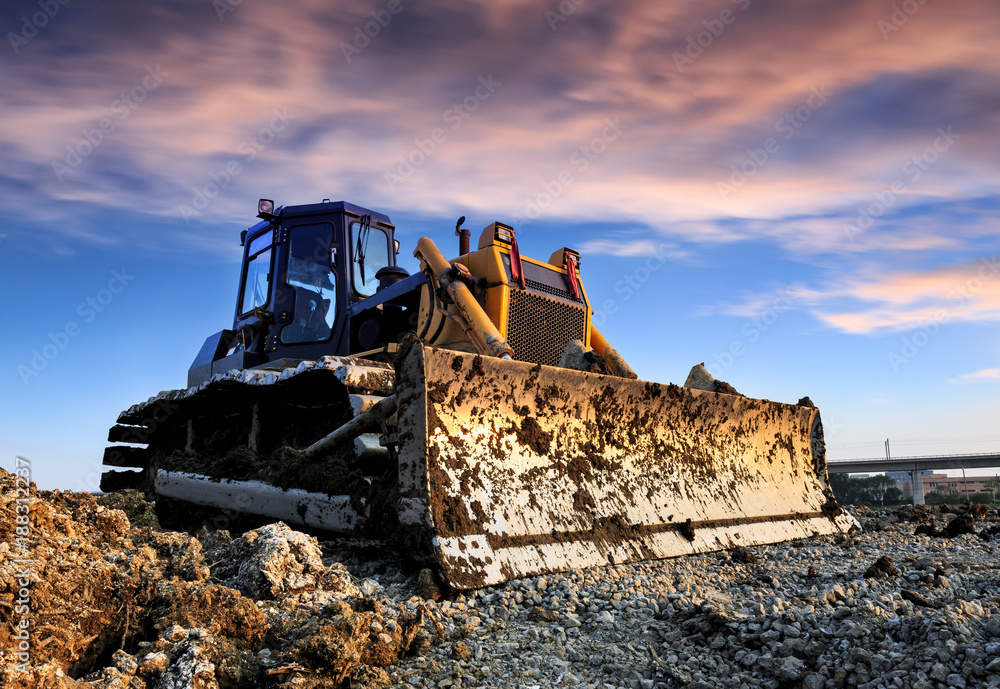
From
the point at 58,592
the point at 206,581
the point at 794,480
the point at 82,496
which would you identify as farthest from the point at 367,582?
the point at 794,480

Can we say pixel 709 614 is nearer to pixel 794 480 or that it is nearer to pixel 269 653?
pixel 269 653

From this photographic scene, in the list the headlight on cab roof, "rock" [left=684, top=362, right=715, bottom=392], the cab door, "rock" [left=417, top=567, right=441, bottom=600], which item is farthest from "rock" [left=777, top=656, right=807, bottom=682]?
the headlight on cab roof

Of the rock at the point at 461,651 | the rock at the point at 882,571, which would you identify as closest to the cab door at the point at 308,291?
the rock at the point at 461,651

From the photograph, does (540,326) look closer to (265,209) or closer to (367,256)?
(367,256)

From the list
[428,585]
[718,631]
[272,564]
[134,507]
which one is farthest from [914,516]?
[134,507]

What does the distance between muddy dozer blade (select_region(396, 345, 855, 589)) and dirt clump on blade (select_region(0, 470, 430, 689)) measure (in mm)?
412

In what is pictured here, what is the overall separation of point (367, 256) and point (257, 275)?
138cm

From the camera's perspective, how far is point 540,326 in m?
5.38

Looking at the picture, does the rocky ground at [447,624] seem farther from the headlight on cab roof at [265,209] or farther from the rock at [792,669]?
the headlight on cab roof at [265,209]

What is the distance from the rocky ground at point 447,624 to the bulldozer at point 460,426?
38cm

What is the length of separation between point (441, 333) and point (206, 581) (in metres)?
2.73

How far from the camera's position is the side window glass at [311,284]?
6.57 metres

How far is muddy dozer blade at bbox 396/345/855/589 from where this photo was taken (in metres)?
3.07

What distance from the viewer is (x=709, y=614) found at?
96.3 inches
